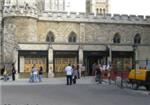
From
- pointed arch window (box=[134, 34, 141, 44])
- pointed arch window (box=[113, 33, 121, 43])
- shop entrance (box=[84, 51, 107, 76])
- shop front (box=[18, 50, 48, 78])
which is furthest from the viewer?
pointed arch window (box=[134, 34, 141, 44])

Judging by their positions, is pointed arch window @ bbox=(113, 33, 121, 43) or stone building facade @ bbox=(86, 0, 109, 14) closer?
pointed arch window @ bbox=(113, 33, 121, 43)

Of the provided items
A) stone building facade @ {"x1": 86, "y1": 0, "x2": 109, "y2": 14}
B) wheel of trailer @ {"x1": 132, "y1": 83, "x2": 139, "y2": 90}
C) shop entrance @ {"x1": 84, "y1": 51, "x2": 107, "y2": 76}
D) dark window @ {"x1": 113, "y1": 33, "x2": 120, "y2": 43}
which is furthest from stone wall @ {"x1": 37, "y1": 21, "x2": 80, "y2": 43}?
stone building facade @ {"x1": 86, "y1": 0, "x2": 109, "y2": 14}

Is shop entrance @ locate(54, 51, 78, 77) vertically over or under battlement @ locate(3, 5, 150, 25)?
under

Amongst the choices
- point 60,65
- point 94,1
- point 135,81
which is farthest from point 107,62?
point 94,1

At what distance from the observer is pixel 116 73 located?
3356 centimetres

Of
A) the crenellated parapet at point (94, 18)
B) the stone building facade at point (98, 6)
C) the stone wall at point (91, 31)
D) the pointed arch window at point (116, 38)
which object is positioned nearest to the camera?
the crenellated parapet at point (94, 18)

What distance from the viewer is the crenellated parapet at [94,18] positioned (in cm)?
5281

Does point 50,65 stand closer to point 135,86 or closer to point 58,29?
point 58,29

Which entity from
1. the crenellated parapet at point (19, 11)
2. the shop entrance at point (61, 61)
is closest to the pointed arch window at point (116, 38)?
the crenellated parapet at point (19, 11)

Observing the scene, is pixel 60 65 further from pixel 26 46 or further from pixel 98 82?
pixel 98 82

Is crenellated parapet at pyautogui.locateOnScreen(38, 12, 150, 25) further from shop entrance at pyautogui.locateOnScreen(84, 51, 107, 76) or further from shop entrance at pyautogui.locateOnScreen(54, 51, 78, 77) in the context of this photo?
shop entrance at pyautogui.locateOnScreen(54, 51, 78, 77)

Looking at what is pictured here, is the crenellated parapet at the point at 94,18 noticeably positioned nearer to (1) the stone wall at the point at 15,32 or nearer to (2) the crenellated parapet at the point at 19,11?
(2) the crenellated parapet at the point at 19,11

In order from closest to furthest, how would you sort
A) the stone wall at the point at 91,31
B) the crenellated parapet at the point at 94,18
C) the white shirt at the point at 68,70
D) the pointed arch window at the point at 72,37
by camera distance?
the white shirt at the point at 68,70, the crenellated parapet at the point at 94,18, the stone wall at the point at 91,31, the pointed arch window at the point at 72,37

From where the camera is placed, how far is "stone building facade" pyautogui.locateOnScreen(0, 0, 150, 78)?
44.1 m
